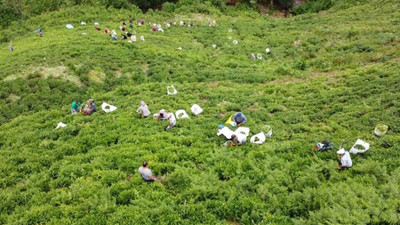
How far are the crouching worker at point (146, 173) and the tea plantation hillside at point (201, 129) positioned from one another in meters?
0.37

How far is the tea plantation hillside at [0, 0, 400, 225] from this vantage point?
393 inches

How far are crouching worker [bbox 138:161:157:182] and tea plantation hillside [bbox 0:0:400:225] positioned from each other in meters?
0.37

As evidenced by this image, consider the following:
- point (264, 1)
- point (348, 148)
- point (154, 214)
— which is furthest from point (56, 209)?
point (264, 1)

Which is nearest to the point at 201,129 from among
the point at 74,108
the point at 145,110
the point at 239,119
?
the point at 239,119

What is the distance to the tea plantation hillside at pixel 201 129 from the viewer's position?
32.7 feet

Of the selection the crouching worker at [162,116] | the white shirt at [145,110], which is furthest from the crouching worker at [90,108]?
the crouching worker at [162,116]

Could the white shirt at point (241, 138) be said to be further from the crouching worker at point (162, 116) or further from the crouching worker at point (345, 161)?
the crouching worker at point (162, 116)

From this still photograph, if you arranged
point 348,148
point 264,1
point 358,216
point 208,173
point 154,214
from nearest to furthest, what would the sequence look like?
1. point 358,216
2. point 154,214
3. point 208,173
4. point 348,148
5. point 264,1

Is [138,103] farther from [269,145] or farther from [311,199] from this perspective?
[311,199]

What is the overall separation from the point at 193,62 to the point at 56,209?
20235 mm

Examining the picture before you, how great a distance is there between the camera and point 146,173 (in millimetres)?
11422

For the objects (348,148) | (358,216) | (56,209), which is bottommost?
(56,209)

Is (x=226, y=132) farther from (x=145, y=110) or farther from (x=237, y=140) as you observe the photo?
(x=145, y=110)

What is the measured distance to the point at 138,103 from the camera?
774 inches
